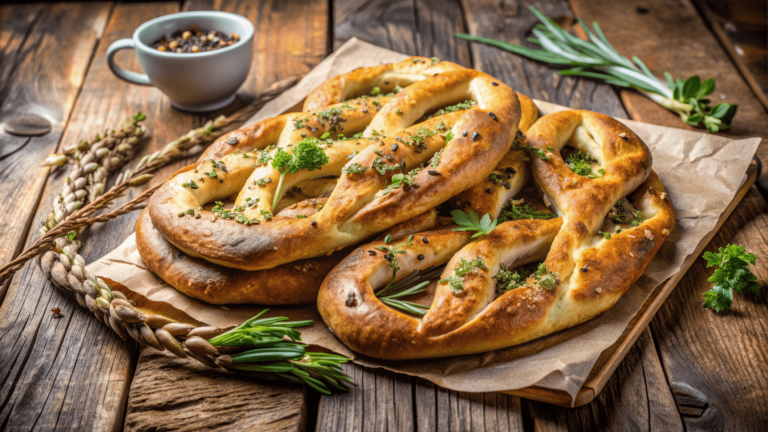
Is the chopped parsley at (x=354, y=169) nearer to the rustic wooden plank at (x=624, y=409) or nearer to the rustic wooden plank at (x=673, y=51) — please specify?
the rustic wooden plank at (x=624, y=409)

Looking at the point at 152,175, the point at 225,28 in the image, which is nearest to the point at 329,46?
the point at 225,28

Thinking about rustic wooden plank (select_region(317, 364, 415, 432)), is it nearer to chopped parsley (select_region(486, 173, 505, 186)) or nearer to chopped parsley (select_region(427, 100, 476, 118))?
chopped parsley (select_region(486, 173, 505, 186))

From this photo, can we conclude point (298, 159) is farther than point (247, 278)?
Yes

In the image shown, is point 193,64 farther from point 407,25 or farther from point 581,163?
point 581,163

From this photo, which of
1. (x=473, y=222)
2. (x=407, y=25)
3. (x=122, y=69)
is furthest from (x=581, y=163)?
(x=122, y=69)

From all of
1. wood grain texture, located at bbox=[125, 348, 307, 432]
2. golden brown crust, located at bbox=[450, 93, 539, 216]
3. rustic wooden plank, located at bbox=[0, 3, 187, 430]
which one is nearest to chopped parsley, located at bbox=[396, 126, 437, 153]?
golden brown crust, located at bbox=[450, 93, 539, 216]

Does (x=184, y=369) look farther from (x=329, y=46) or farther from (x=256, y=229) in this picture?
(x=329, y=46)
